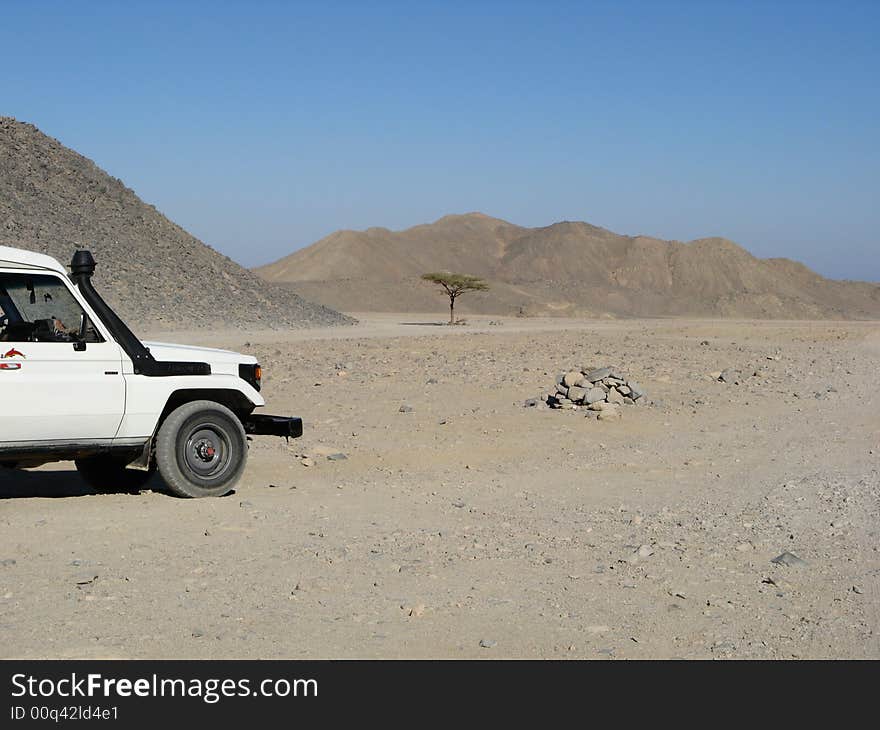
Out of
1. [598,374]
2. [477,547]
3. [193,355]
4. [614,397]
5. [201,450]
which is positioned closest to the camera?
[477,547]

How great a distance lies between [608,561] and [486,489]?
3.30m

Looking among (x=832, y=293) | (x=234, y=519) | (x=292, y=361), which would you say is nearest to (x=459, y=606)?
(x=234, y=519)

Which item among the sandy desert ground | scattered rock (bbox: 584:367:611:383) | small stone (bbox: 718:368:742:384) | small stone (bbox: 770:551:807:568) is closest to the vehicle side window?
the sandy desert ground

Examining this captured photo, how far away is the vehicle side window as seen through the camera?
922 cm

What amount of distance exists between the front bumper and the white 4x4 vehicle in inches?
9.1

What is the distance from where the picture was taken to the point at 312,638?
6.04 metres

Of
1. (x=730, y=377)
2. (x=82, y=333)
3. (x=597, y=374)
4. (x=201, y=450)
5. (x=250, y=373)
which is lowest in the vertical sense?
(x=201, y=450)

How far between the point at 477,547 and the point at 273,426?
306cm

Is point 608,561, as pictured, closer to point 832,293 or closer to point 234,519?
point 234,519

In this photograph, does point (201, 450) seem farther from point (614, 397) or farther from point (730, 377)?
point (730, 377)

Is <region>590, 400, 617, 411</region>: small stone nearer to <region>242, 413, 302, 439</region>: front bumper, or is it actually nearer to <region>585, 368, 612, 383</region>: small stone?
<region>585, 368, 612, 383</region>: small stone

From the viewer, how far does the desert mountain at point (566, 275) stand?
100 metres

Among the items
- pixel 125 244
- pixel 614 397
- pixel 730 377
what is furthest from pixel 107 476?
pixel 125 244

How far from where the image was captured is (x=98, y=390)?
9344 mm
